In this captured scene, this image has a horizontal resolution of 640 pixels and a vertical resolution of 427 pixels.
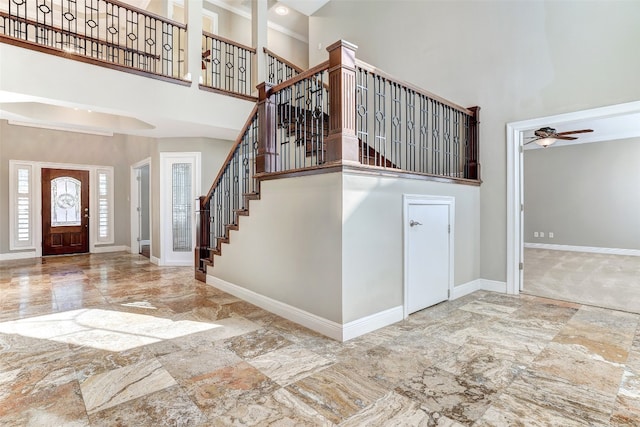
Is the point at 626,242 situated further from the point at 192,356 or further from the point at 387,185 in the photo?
the point at 192,356

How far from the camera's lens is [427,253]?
3.58 metres

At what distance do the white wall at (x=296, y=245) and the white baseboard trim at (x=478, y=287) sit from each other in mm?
1914

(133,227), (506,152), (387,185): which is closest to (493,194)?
(506,152)

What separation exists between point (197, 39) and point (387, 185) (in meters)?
4.07

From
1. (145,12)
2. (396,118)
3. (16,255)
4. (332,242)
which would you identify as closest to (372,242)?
(332,242)

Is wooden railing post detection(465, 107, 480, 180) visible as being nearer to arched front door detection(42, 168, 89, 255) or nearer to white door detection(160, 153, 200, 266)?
white door detection(160, 153, 200, 266)

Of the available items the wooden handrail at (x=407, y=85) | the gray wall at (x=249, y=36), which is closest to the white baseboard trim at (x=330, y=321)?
the wooden handrail at (x=407, y=85)

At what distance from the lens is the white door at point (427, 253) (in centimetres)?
336

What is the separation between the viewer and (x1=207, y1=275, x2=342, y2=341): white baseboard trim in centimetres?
285

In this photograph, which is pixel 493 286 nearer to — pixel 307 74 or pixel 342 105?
pixel 342 105

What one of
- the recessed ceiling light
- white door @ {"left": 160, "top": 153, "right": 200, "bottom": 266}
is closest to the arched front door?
white door @ {"left": 160, "top": 153, "right": 200, "bottom": 266}

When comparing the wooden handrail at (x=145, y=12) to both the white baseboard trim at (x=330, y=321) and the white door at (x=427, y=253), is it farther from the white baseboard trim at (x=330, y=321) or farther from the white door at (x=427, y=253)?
the white door at (x=427, y=253)

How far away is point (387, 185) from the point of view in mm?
3119

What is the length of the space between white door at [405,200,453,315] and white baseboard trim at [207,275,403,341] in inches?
11.9
